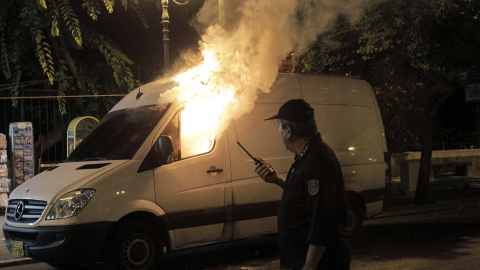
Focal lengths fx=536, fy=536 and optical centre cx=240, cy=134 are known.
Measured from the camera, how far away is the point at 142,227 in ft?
21.2

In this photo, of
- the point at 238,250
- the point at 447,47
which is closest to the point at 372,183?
the point at 238,250

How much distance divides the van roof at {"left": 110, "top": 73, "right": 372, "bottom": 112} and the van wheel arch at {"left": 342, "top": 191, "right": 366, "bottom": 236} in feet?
5.07

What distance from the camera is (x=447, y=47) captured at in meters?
12.6

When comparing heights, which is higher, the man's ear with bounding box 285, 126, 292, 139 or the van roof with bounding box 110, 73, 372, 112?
the van roof with bounding box 110, 73, 372, 112

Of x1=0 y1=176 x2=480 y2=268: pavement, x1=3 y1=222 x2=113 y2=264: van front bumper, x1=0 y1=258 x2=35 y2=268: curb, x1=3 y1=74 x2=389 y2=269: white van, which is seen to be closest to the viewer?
x1=3 y1=222 x2=113 y2=264: van front bumper

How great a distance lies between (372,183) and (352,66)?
4829 mm

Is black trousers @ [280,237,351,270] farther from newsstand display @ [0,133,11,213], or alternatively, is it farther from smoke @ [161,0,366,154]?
newsstand display @ [0,133,11,213]

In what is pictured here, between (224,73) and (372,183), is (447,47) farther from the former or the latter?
(224,73)

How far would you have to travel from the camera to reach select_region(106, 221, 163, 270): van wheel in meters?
6.27

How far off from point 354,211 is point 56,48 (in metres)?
9.93

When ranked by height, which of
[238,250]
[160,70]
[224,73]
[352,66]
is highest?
[160,70]

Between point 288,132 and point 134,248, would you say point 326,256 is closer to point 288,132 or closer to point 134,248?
point 288,132

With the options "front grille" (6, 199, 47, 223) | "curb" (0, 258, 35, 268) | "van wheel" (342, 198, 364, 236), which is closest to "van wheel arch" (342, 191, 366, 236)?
"van wheel" (342, 198, 364, 236)

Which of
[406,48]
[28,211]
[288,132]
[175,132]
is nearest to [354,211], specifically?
[175,132]
